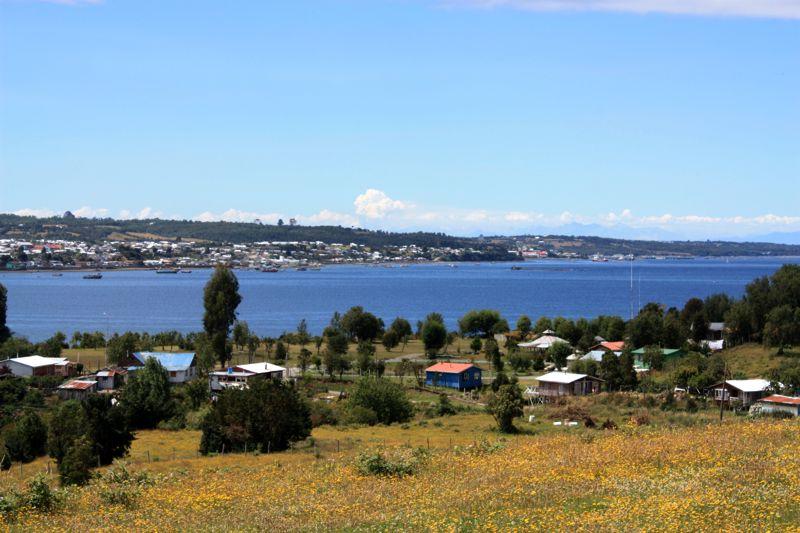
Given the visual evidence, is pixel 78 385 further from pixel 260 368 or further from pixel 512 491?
pixel 512 491

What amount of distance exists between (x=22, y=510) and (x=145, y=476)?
3.38 m

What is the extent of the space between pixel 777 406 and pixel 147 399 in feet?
86.5

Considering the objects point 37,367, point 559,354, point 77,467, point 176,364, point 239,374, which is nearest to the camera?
point 77,467

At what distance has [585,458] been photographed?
1794 centimetres

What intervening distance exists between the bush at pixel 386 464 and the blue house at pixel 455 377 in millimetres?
26803

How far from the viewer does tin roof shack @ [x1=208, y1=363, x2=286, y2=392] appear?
44219 mm

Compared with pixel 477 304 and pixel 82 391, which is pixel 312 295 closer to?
pixel 477 304

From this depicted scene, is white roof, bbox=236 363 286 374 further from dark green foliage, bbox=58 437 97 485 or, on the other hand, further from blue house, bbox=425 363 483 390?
dark green foliage, bbox=58 437 97 485

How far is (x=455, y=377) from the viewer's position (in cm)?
4644

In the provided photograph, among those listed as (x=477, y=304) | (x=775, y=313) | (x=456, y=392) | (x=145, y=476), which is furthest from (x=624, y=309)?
(x=145, y=476)

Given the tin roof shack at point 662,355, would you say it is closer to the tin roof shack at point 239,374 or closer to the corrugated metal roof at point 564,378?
the corrugated metal roof at point 564,378

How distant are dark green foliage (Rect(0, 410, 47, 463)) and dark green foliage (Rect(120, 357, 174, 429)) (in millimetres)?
4850

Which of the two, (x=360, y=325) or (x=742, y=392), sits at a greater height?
(x=742, y=392)

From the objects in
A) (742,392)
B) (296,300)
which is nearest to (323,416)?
(742,392)
